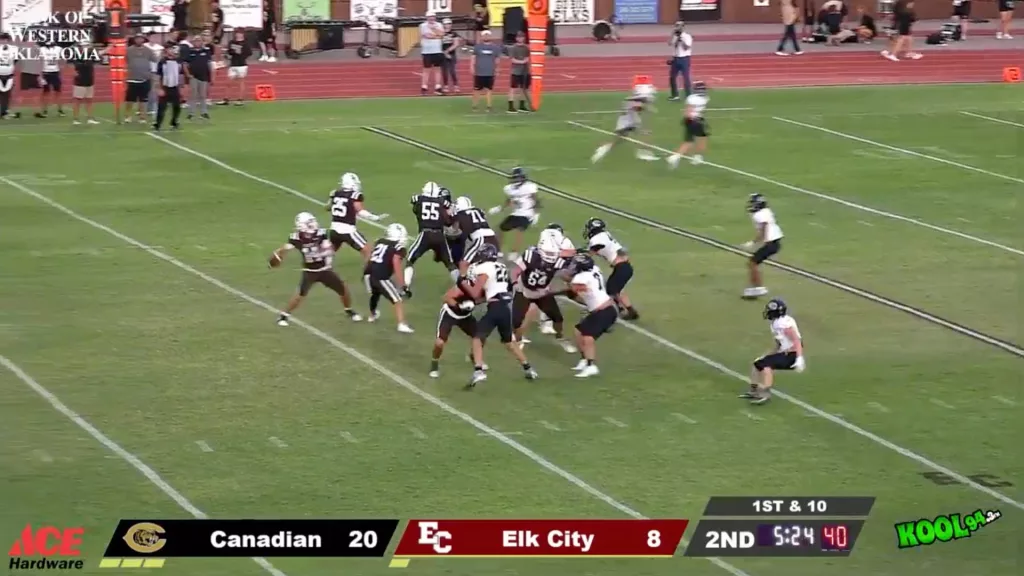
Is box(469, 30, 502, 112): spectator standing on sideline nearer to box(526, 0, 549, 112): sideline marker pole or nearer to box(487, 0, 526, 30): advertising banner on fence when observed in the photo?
box(526, 0, 549, 112): sideline marker pole

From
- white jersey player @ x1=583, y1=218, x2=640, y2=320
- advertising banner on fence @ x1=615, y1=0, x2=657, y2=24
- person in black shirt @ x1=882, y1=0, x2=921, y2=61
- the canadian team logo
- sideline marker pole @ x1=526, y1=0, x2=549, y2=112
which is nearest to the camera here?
the canadian team logo

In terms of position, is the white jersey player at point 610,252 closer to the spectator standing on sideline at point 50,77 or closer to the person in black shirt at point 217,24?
the spectator standing on sideline at point 50,77

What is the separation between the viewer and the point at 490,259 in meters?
17.1

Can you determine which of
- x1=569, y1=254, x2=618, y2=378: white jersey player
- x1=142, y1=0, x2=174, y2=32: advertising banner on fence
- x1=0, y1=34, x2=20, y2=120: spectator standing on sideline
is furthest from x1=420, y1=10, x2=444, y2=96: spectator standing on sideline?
x1=569, y1=254, x2=618, y2=378: white jersey player

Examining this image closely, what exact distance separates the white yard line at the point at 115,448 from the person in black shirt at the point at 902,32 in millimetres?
28354

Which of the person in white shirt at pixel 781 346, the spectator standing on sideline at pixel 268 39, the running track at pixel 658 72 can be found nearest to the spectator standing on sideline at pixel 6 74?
the running track at pixel 658 72

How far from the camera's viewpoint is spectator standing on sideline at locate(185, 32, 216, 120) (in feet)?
104

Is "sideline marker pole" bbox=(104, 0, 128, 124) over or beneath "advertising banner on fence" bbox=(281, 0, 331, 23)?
beneath

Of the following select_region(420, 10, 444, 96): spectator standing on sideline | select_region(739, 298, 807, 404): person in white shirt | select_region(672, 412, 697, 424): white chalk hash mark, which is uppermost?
select_region(420, 10, 444, 96): spectator standing on sideline

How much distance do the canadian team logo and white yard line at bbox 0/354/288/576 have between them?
3.21ft

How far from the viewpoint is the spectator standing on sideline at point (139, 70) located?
103ft

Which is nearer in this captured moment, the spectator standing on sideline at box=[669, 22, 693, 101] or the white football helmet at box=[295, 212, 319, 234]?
the white football helmet at box=[295, 212, 319, 234]

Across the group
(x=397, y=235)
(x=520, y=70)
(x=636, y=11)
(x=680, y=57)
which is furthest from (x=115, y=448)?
(x=636, y=11)

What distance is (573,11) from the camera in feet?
155
